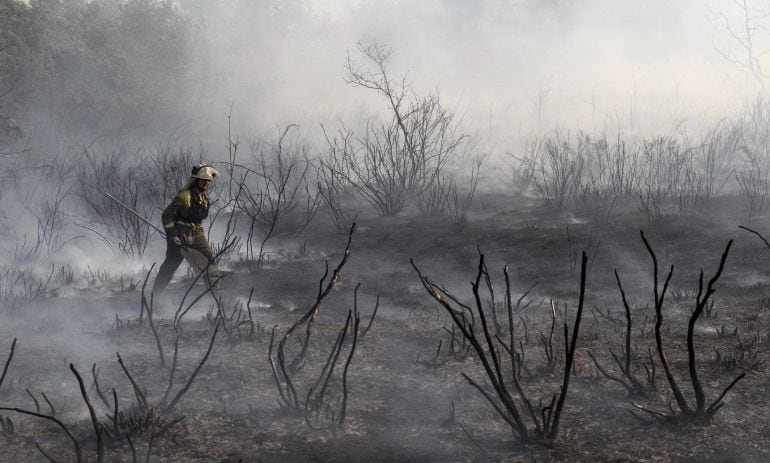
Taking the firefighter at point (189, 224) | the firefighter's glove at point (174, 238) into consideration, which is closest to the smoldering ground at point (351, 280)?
the firefighter at point (189, 224)

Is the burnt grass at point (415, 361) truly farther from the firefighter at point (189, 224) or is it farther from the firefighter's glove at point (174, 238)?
the firefighter's glove at point (174, 238)

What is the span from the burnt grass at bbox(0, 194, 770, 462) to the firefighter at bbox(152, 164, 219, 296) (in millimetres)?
473

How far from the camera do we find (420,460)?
3.54 meters

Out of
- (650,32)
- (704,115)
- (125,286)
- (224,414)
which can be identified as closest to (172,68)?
(125,286)

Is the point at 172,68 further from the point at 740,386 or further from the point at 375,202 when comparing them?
the point at 740,386

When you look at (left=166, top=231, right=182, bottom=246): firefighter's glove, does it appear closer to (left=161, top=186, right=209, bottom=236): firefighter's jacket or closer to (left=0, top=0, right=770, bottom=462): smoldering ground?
(left=161, top=186, right=209, bottom=236): firefighter's jacket

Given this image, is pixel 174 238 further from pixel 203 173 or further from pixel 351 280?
pixel 351 280

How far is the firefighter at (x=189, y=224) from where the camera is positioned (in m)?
6.90

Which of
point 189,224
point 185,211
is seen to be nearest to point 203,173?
point 185,211

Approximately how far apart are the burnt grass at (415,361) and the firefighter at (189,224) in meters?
0.47

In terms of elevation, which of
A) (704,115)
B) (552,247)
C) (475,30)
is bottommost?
(552,247)

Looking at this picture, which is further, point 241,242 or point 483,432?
point 241,242

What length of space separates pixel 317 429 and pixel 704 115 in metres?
19.6

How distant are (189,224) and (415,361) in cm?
307
